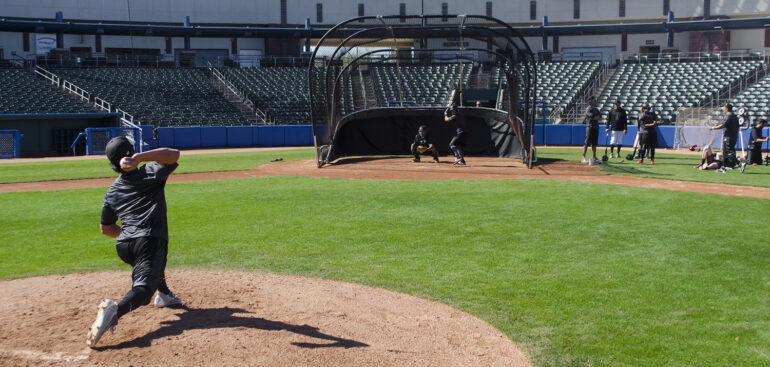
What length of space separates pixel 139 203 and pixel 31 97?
109ft

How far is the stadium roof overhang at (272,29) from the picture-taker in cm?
4472

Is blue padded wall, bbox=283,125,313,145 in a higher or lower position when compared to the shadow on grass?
higher

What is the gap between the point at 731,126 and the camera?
17.6 m

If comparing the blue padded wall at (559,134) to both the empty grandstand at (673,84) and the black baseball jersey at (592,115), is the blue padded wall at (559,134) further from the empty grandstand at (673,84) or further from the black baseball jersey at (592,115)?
the black baseball jersey at (592,115)

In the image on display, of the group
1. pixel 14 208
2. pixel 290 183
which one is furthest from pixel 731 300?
pixel 14 208

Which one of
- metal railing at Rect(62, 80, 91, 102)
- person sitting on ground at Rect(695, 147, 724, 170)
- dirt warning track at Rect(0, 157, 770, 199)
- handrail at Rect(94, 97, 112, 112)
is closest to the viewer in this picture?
dirt warning track at Rect(0, 157, 770, 199)

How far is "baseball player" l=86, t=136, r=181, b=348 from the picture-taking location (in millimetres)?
5387

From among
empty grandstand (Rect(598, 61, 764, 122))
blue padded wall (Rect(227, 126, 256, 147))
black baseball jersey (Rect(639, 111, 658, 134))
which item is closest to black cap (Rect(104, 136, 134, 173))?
black baseball jersey (Rect(639, 111, 658, 134))

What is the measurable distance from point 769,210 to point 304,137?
27.1 meters

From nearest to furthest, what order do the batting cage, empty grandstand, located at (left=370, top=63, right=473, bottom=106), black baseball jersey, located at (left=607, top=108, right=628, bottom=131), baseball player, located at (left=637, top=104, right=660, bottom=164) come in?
the batting cage < baseball player, located at (left=637, top=104, right=660, bottom=164) < black baseball jersey, located at (left=607, top=108, right=628, bottom=131) < empty grandstand, located at (left=370, top=63, right=473, bottom=106)

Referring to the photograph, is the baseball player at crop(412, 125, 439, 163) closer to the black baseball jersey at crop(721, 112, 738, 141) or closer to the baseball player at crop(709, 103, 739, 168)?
the baseball player at crop(709, 103, 739, 168)

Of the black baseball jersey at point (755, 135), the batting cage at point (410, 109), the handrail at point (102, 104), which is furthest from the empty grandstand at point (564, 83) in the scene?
the handrail at point (102, 104)

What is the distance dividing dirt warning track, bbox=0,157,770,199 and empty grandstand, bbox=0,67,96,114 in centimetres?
1791

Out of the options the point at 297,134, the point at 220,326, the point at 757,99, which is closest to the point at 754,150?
the point at 757,99
